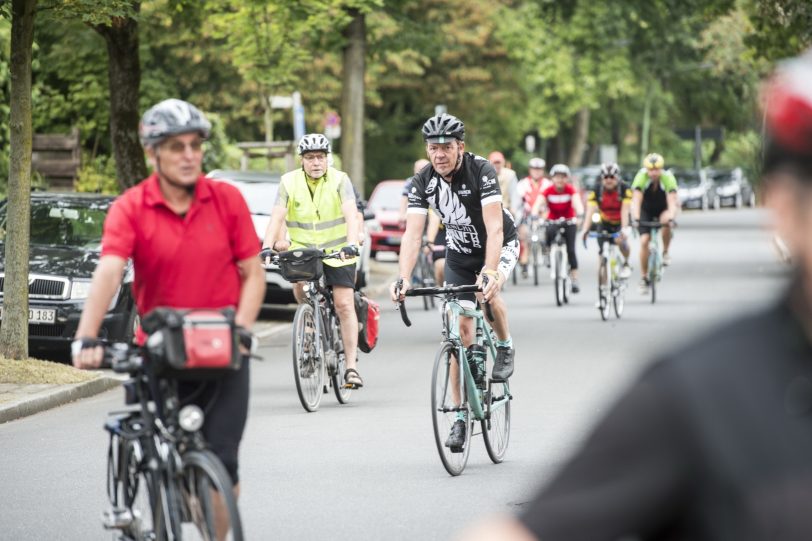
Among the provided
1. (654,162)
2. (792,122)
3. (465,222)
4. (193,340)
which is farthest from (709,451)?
(654,162)

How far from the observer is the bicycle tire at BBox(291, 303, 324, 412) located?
38.5 ft

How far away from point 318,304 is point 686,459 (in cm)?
1035

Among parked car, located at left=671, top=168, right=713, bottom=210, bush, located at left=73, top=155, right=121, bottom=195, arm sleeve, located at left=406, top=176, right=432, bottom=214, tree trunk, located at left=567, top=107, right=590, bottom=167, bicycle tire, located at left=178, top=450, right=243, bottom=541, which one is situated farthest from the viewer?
tree trunk, located at left=567, top=107, right=590, bottom=167

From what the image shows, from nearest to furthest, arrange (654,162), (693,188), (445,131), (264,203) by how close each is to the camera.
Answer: (445,131), (264,203), (654,162), (693,188)

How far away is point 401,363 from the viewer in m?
15.3

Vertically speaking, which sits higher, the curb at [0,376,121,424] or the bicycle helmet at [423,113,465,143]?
the bicycle helmet at [423,113,465,143]

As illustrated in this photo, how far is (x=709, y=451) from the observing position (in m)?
1.87

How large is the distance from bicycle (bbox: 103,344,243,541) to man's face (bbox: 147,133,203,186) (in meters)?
0.59

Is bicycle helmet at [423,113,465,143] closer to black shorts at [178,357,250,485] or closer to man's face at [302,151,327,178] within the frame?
man's face at [302,151,327,178]

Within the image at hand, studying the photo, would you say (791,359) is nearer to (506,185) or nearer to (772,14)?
(506,185)

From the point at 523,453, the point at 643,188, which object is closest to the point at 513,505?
the point at 523,453

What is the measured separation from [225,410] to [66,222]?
436 inches

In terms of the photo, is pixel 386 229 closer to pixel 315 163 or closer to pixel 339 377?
pixel 339 377

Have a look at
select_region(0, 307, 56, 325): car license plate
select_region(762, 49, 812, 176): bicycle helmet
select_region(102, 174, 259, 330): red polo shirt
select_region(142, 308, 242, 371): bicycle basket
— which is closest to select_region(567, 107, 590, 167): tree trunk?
select_region(0, 307, 56, 325): car license plate
